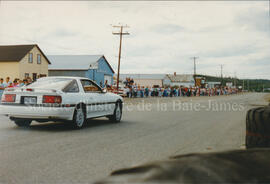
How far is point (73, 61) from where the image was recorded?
60.3 m

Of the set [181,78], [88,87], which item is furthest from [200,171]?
[181,78]

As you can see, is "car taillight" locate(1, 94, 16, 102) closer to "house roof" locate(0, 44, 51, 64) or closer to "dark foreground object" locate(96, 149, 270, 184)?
"dark foreground object" locate(96, 149, 270, 184)

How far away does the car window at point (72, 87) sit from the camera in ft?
29.3

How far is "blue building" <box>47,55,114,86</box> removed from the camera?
57.2 metres

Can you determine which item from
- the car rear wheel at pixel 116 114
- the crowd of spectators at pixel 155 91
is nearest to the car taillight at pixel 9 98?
the car rear wheel at pixel 116 114

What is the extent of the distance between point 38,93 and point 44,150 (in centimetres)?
289

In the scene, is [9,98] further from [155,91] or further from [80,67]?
[80,67]

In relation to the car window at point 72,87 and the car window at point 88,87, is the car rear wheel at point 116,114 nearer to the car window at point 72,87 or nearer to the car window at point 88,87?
the car window at point 88,87

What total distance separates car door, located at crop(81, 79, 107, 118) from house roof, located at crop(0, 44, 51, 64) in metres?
35.9

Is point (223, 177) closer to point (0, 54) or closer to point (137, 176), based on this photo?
point (137, 176)

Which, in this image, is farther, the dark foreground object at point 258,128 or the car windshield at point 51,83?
the car windshield at point 51,83

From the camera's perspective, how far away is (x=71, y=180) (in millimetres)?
4074

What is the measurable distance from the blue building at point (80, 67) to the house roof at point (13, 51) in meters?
11.2

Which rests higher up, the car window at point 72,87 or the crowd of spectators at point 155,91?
the car window at point 72,87
